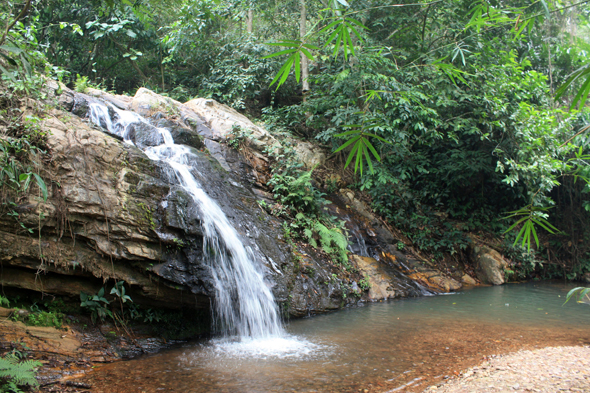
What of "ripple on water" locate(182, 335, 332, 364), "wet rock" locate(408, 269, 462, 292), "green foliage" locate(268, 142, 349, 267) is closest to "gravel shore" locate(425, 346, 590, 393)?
"ripple on water" locate(182, 335, 332, 364)

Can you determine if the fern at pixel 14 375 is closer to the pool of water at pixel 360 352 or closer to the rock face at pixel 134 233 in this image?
the pool of water at pixel 360 352

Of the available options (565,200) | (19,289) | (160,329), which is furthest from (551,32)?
(19,289)

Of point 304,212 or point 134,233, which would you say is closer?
point 134,233

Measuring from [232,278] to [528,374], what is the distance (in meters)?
3.75

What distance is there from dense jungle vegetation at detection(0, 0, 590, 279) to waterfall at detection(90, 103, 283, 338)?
3014 millimetres

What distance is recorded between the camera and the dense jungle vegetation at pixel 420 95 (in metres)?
8.99

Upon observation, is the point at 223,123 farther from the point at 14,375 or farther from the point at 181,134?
the point at 14,375

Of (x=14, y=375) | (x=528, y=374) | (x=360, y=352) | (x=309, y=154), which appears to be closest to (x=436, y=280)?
(x=309, y=154)

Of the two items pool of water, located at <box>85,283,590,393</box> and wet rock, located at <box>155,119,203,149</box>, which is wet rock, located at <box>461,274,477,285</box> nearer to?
pool of water, located at <box>85,283,590,393</box>

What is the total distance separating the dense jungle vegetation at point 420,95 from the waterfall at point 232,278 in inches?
119

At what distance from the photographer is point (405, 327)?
5.72 m

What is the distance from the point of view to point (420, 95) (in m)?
8.18

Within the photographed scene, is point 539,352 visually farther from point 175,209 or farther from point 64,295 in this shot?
point 64,295

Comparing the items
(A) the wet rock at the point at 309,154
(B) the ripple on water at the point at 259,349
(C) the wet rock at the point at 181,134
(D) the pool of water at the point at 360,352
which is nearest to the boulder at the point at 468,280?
(D) the pool of water at the point at 360,352
